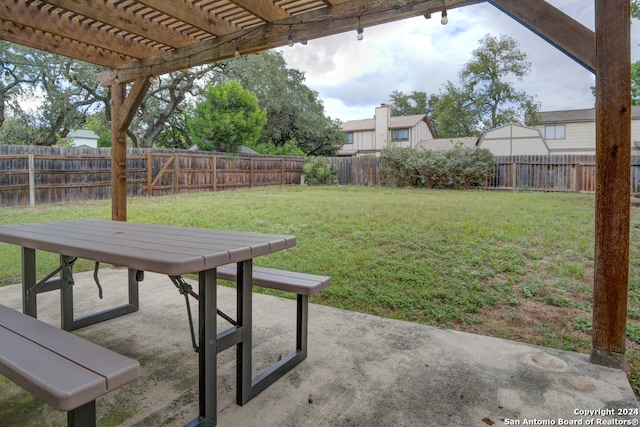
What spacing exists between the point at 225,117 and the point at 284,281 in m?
13.7

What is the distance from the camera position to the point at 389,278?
3816mm

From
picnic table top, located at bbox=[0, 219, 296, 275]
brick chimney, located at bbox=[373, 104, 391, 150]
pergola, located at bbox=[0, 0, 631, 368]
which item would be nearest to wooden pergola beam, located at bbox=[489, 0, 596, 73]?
pergola, located at bbox=[0, 0, 631, 368]

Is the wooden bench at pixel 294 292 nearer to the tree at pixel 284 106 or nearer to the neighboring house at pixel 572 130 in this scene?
the tree at pixel 284 106

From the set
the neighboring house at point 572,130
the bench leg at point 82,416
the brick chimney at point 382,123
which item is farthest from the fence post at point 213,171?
the neighboring house at point 572,130

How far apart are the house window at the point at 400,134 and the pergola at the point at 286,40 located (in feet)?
79.0

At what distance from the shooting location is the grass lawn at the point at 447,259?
2.96m

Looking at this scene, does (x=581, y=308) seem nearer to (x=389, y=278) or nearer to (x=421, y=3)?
(x=389, y=278)

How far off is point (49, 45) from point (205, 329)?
3369 mm

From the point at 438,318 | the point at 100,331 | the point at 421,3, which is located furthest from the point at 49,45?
the point at 438,318

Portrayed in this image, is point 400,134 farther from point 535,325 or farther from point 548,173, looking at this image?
point 535,325

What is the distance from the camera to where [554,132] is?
20.7 metres

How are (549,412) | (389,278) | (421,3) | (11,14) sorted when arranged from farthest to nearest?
(389,278) < (11,14) < (421,3) < (549,412)

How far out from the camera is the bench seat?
2.02 meters

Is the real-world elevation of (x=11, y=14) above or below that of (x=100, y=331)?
above
